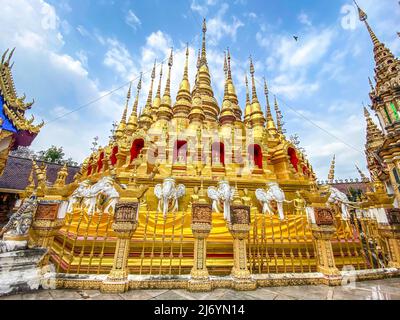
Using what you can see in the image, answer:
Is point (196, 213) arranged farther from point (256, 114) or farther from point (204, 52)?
point (204, 52)

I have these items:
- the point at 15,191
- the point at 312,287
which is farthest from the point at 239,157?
the point at 15,191

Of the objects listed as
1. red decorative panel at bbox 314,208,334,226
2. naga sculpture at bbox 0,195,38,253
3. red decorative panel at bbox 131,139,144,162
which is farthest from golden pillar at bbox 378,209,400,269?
red decorative panel at bbox 131,139,144,162

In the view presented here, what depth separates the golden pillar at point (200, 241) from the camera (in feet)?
13.3

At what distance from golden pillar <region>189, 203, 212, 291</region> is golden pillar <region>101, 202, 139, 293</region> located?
1339 millimetres

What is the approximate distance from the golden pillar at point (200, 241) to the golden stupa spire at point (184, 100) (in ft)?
42.3

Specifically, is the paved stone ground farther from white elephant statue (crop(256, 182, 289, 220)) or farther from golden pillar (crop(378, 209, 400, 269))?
white elephant statue (crop(256, 182, 289, 220))

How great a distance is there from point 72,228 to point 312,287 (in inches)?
313

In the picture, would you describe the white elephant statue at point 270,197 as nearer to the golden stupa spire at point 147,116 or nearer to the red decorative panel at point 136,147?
the red decorative panel at point 136,147

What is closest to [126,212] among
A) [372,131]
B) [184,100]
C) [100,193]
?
[100,193]

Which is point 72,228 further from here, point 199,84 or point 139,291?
point 199,84

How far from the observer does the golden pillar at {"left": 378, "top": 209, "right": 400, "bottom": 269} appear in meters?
5.53

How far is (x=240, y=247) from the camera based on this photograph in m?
4.53
